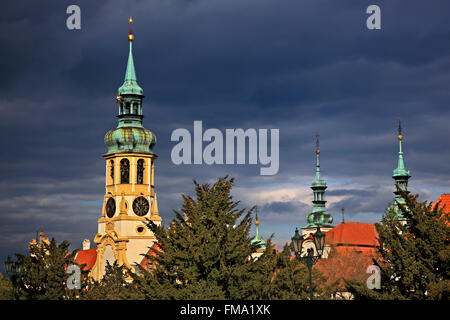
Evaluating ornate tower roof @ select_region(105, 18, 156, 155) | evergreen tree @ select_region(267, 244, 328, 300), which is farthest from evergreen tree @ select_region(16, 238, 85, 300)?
ornate tower roof @ select_region(105, 18, 156, 155)

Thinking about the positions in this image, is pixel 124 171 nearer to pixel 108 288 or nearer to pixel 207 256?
pixel 108 288

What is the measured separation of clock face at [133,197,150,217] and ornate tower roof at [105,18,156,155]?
262 inches

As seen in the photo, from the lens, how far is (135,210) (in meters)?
111

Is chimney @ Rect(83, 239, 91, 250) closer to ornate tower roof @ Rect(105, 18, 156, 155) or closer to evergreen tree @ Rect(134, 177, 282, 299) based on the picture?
ornate tower roof @ Rect(105, 18, 156, 155)

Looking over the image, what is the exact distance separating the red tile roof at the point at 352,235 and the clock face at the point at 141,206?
93.8ft

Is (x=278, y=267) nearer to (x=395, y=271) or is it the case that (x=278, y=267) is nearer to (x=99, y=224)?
(x=395, y=271)

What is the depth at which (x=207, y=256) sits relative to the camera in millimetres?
32312

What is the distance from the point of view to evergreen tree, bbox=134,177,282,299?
1260 inches

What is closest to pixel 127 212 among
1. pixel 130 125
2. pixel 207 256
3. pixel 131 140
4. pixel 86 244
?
pixel 131 140

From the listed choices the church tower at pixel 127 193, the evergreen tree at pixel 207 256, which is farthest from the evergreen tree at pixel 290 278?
the church tower at pixel 127 193

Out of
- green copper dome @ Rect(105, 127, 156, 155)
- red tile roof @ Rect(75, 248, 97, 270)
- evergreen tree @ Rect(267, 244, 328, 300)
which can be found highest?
green copper dome @ Rect(105, 127, 156, 155)
